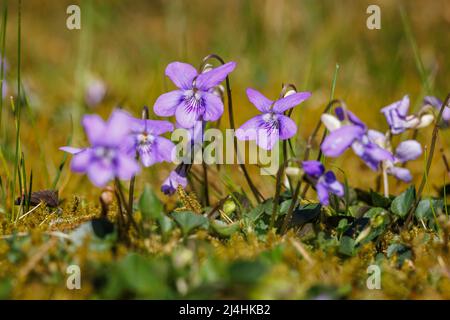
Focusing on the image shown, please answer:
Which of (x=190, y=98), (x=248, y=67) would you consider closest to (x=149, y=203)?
(x=190, y=98)

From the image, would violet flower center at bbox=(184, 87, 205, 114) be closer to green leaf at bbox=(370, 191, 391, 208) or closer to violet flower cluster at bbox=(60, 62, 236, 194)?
violet flower cluster at bbox=(60, 62, 236, 194)

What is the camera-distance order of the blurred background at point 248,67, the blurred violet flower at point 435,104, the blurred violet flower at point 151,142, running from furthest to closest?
1. the blurred background at point 248,67
2. the blurred violet flower at point 435,104
3. the blurred violet flower at point 151,142

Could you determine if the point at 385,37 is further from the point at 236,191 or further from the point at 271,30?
the point at 236,191

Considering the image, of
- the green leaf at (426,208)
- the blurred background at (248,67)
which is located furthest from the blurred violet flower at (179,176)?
the green leaf at (426,208)

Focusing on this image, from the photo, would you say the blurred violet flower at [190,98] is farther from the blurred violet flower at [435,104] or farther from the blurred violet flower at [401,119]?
the blurred violet flower at [435,104]

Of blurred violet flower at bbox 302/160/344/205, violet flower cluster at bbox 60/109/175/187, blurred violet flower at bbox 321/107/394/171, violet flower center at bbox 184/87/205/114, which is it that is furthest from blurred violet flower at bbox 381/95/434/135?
violet flower cluster at bbox 60/109/175/187
